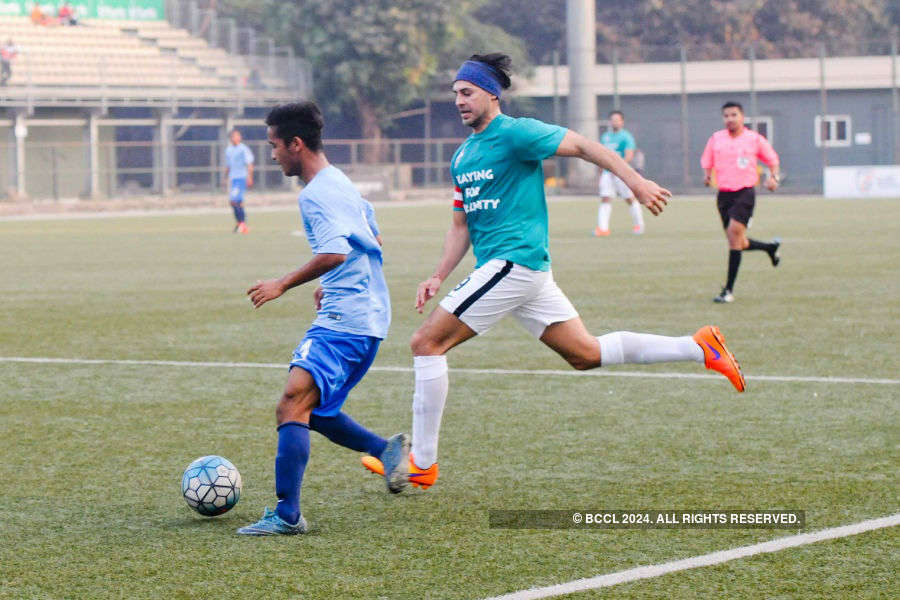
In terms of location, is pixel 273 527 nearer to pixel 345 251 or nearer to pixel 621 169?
pixel 345 251

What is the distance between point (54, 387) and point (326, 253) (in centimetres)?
463

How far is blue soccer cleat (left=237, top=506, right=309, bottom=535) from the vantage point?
575 centimetres

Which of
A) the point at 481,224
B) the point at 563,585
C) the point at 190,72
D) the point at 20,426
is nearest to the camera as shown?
the point at 563,585

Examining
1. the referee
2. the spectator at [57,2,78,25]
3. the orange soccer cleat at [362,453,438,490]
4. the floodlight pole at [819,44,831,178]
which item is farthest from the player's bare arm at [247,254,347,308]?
the floodlight pole at [819,44,831,178]

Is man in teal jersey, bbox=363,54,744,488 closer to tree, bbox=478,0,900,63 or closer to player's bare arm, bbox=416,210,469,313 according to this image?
player's bare arm, bbox=416,210,469,313

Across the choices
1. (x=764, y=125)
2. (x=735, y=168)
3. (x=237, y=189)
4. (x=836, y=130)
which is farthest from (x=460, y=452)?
(x=764, y=125)

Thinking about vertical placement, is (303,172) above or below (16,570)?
above

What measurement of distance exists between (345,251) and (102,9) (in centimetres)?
4821

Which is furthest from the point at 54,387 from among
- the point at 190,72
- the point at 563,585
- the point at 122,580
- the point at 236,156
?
the point at 190,72

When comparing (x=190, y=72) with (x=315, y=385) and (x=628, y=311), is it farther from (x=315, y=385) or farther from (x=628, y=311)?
(x=315, y=385)

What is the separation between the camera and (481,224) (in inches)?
269

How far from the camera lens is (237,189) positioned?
31062mm

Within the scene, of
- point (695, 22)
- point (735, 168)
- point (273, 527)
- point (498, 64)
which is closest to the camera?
point (273, 527)

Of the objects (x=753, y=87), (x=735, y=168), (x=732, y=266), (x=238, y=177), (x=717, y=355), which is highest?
(x=753, y=87)
